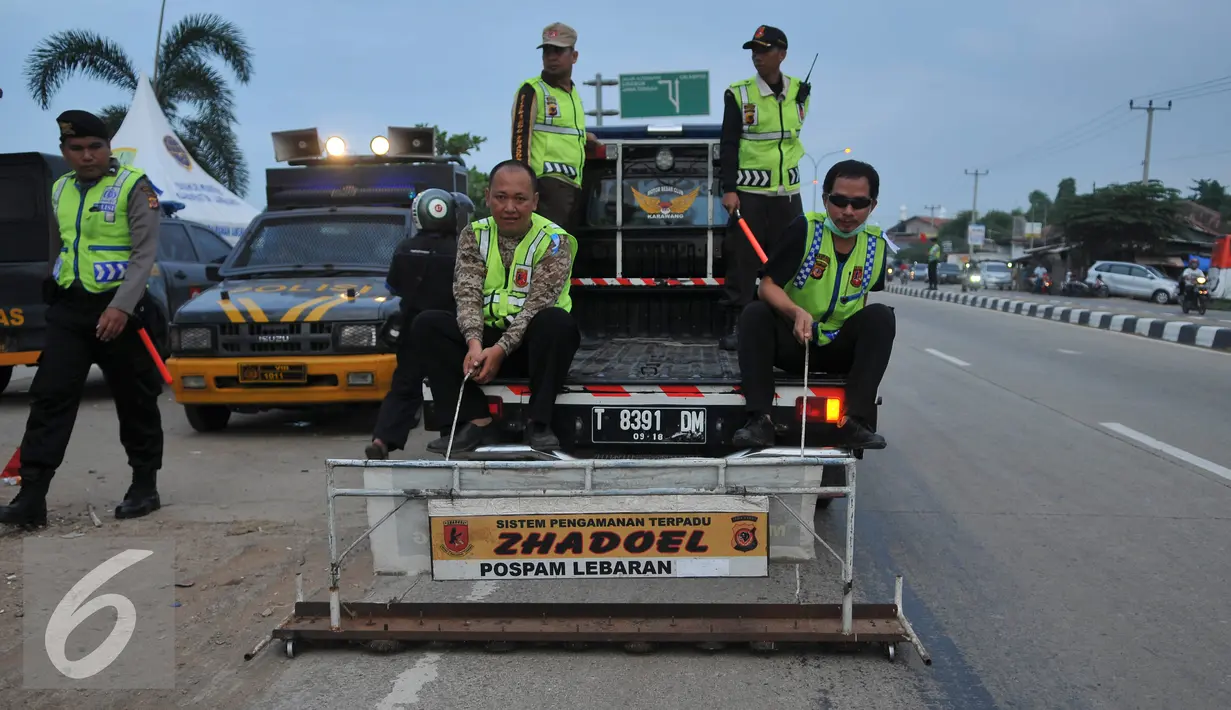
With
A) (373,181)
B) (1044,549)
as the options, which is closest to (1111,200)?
(373,181)

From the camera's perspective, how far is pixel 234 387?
7816 millimetres

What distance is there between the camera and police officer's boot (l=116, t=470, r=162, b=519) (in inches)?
221

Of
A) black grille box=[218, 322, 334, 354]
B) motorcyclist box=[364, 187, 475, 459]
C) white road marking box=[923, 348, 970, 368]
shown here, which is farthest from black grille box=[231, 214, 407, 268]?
white road marking box=[923, 348, 970, 368]

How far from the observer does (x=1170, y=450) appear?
7.66 meters

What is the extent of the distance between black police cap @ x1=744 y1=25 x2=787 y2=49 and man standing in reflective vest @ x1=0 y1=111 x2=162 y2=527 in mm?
3687

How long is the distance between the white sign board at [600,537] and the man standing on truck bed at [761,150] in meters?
3.01

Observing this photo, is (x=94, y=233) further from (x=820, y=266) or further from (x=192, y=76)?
(x=192, y=76)

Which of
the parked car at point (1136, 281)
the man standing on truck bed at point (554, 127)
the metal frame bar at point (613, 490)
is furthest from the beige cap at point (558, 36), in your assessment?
the parked car at point (1136, 281)

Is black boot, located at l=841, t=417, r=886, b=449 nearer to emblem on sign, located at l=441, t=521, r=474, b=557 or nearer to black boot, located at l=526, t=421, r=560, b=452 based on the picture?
black boot, located at l=526, t=421, r=560, b=452

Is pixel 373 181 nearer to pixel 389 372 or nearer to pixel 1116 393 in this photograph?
pixel 389 372

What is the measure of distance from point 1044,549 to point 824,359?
A: 151 cm

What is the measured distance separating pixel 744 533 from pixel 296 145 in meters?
9.92

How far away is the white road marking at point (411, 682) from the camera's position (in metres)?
3.33

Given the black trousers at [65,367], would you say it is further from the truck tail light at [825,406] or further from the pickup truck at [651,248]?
the truck tail light at [825,406]
